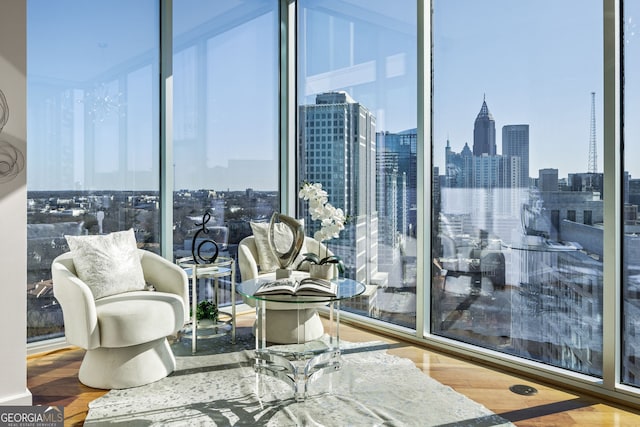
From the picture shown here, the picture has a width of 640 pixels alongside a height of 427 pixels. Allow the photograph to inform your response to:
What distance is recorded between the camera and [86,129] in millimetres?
3793

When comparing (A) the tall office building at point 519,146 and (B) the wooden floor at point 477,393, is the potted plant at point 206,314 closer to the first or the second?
(B) the wooden floor at point 477,393

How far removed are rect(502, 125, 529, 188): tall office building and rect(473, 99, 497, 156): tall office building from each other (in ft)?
0.33

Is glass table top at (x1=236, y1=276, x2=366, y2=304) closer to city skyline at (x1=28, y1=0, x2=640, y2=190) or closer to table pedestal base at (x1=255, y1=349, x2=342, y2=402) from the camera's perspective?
table pedestal base at (x1=255, y1=349, x2=342, y2=402)

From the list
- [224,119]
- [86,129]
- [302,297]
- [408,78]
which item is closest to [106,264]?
[86,129]

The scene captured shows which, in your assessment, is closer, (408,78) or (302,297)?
(302,297)

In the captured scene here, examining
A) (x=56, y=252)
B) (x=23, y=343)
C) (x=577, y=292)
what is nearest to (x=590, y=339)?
(x=577, y=292)

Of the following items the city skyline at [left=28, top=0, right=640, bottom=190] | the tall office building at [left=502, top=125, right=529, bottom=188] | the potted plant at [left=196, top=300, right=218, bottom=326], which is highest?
the city skyline at [left=28, top=0, right=640, bottom=190]

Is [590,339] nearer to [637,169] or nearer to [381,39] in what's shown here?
[637,169]

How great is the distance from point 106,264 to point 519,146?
3019 mm

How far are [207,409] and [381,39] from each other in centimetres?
336

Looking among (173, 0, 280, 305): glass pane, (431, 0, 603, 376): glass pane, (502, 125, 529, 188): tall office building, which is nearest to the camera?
(431, 0, 603, 376): glass pane

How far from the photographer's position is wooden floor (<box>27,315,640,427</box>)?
2.54 metres

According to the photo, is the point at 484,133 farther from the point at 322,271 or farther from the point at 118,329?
the point at 118,329

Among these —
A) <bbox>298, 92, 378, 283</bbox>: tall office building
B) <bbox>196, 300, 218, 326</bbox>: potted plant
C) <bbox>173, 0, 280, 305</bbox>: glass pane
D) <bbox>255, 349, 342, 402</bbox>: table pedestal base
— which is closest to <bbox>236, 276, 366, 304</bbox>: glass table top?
<bbox>255, 349, 342, 402</bbox>: table pedestal base
